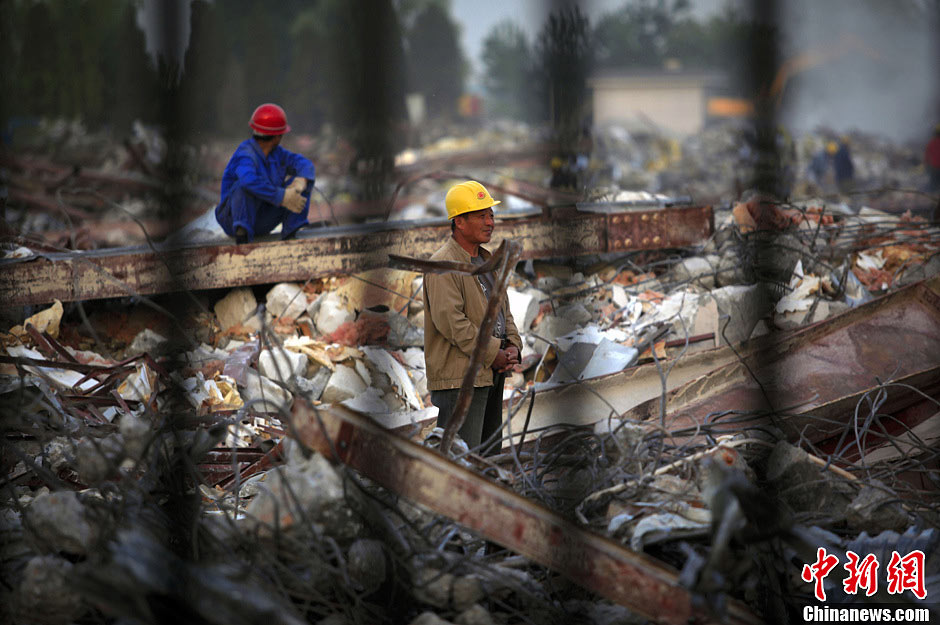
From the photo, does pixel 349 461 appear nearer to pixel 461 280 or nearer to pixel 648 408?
pixel 461 280

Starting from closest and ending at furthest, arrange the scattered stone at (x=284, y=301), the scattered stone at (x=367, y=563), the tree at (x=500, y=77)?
the scattered stone at (x=367, y=563), the scattered stone at (x=284, y=301), the tree at (x=500, y=77)

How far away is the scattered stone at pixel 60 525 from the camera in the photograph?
229 centimetres

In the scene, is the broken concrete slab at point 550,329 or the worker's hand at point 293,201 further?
the worker's hand at point 293,201

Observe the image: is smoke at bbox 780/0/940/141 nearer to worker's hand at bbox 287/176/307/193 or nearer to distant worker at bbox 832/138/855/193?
distant worker at bbox 832/138/855/193

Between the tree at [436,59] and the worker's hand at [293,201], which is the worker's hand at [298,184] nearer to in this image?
the worker's hand at [293,201]

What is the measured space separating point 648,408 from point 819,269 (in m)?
2.86

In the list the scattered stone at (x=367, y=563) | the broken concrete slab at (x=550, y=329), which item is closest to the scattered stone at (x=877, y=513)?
the scattered stone at (x=367, y=563)

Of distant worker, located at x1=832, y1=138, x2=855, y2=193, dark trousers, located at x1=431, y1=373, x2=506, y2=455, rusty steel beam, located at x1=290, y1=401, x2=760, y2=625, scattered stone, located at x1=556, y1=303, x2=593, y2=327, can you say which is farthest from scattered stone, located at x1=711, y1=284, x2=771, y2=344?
distant worker, located at x1=832, y1=138, x2=855, y2=193

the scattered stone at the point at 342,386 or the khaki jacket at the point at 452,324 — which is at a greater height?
the khaki jacket at the point at 452,324

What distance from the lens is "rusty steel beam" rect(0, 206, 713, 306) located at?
5668mm

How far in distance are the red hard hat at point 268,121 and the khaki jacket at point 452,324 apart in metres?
3.00

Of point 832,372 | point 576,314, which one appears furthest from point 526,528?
point 576,314

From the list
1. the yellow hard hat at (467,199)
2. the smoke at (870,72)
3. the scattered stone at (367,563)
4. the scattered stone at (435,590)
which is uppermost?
the smoke at (870,72)

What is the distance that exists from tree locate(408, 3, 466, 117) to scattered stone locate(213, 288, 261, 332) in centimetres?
2502
